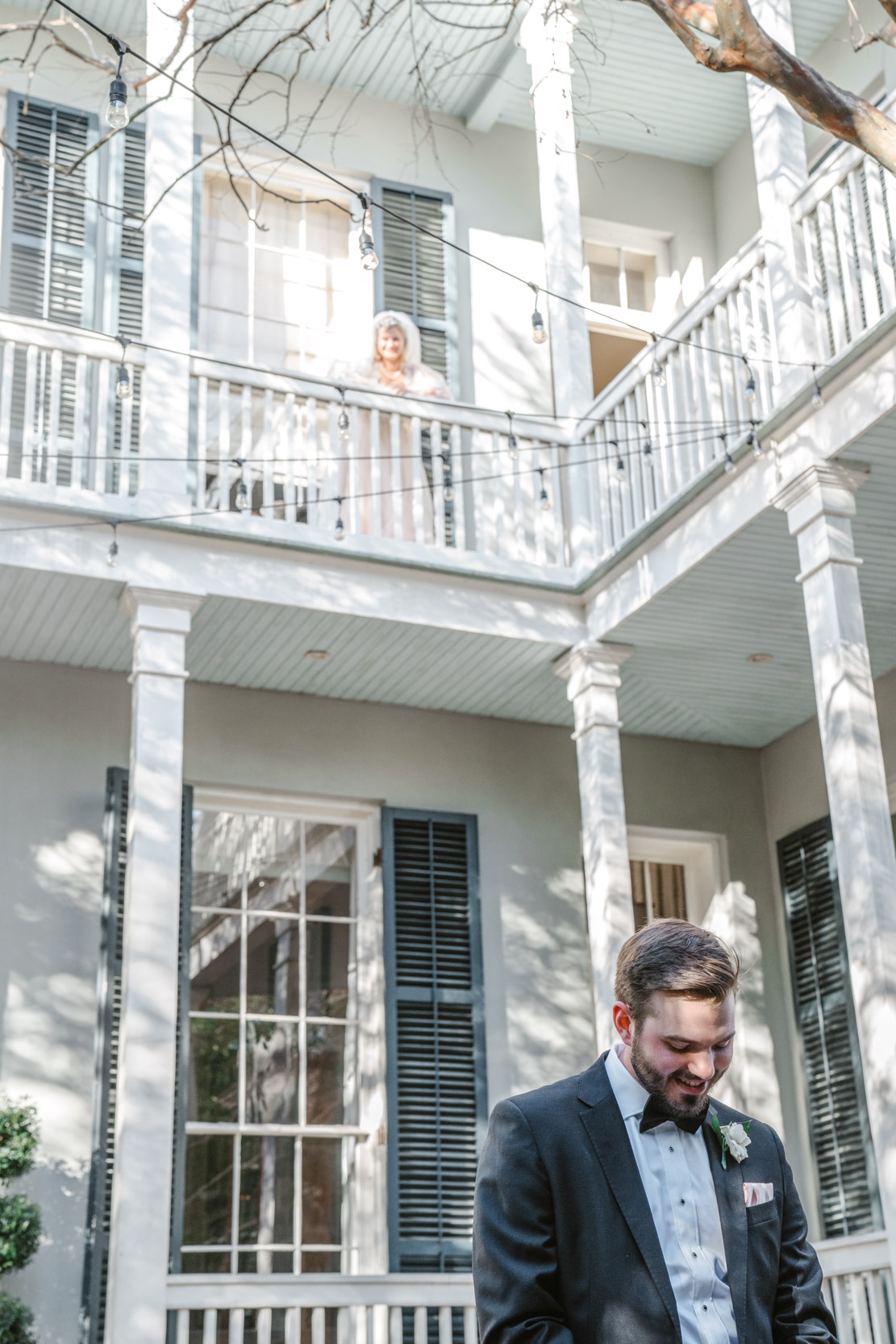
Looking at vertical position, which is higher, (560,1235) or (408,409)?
(408,409)

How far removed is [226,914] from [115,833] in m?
0.79

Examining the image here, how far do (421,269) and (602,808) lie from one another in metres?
3.62

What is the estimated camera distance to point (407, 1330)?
271 inches

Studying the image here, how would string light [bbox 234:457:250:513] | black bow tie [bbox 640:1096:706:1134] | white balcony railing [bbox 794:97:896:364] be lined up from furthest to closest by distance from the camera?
1. string light [bbox 234:457:250:513]
2. white balcony railing [bbox 794:97:896:364]
3. black bow tie [bbox 640:1096:706:1134]

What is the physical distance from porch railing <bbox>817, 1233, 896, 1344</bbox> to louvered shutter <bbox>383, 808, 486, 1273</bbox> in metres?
1.76

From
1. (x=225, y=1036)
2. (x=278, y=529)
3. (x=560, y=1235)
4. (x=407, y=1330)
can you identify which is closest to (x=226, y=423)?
(x=278, y=529)

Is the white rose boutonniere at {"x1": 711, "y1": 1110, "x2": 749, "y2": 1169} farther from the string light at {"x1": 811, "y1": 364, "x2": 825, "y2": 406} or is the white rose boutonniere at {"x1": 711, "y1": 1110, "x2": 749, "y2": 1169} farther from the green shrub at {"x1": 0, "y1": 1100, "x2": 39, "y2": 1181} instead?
the green shrub at {"x1": 0, "y1": 1100, "x2": 39, "y2": 1181}

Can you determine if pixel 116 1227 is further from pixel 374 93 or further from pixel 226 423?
pixel 374 93

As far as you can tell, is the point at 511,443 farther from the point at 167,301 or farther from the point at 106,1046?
the point at 106,1046

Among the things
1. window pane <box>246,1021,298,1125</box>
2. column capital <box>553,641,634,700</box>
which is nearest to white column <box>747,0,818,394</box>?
column capital <box>553,641,634,700</box>

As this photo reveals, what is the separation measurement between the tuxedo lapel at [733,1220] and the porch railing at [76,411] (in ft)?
15.6

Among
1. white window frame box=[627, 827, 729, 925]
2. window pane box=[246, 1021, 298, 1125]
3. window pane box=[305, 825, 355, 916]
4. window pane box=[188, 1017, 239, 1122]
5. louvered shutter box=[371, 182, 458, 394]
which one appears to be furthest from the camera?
louvered shutter box=[371, 182, 458, 394]

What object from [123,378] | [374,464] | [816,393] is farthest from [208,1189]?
[816,393]

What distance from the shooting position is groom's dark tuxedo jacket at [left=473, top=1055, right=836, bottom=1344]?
1.91 m
